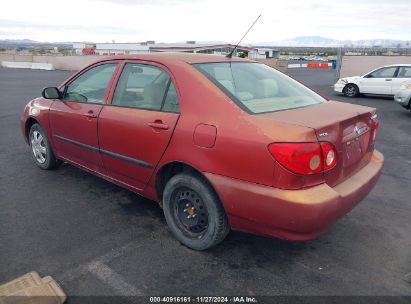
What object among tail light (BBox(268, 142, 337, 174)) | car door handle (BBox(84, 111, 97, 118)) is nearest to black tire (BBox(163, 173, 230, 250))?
tail light (BBox(268, 142, 337, 174))

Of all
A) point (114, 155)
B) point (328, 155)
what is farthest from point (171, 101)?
point (328, 155)

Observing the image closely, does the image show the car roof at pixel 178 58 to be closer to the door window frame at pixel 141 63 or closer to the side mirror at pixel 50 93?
the door window frame at pixel 141 63

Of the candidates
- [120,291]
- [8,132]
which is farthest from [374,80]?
[120,291]

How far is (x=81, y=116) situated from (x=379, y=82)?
13.0 metres

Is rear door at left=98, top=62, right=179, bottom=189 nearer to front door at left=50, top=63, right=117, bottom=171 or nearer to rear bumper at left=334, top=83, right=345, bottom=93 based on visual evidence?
front door at left=50, top=63, right=117, bottom=171

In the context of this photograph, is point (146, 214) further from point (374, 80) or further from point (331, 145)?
point (374, 80)

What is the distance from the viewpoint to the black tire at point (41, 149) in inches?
194

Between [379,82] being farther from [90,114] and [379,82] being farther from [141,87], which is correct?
[90,114]

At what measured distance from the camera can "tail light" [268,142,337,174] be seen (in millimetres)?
2479

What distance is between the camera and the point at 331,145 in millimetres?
2623

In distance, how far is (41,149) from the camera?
5.08 m

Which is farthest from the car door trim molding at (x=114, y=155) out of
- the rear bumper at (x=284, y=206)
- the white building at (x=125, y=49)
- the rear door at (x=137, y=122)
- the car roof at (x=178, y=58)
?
the white building at (x=125, y=49)

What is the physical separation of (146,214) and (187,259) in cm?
98

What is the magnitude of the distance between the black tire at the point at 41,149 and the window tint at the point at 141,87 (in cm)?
178
